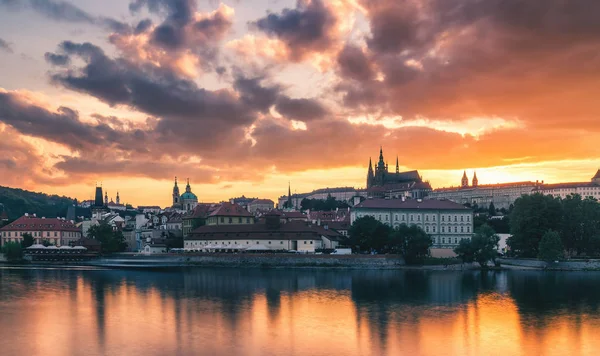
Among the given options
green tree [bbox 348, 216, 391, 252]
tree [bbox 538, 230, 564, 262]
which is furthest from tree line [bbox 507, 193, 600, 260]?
green tree [bbox 348, 216, 391, 252]

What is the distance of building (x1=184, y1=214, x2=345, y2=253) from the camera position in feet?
305

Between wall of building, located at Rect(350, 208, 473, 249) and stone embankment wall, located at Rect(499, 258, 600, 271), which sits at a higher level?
wall of building, located at Rect(350, 208, 473, 249)

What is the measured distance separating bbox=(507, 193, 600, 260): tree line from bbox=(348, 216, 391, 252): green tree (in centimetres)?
1794

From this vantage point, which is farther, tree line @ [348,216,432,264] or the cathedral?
the cathedral

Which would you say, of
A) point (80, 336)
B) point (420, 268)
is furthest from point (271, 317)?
point (420, 268)

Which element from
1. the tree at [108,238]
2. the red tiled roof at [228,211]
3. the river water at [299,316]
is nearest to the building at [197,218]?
the red tiled roof at [228,211]

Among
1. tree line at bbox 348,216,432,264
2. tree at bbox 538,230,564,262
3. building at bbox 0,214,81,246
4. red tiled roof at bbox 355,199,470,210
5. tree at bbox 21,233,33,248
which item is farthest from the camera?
building at bbox 0,214,81,246

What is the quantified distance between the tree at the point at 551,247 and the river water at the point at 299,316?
16.7 m

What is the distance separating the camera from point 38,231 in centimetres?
12112

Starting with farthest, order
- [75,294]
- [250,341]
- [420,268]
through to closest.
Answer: [420,268] → [75,294] → [250,341]

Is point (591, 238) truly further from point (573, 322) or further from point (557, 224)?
point (573, 322)

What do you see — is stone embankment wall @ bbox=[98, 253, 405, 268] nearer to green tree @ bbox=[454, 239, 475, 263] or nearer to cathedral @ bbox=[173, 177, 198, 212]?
green tree @ bbox=[454, 239, 475, 263]

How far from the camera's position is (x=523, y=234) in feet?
301

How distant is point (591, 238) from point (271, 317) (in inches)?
2491
